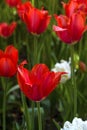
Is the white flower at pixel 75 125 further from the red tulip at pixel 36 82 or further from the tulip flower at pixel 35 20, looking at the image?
the tulip flower at pixel 35 20

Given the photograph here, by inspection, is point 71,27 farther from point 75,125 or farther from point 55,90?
point 55,90

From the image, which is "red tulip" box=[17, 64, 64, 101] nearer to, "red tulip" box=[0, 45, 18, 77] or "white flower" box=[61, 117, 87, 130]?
"white flower" box=[61, 117, 87, 130]

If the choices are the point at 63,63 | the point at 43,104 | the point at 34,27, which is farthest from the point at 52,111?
the point at 34,27

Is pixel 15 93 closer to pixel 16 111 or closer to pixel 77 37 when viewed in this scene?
pixel 16 111

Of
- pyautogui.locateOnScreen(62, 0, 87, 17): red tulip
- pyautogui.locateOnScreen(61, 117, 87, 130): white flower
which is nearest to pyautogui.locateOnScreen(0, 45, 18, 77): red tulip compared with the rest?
pyautogui.locateOnScreen(62, 0, 87, 17): red tulip

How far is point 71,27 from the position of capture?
1.40 metres

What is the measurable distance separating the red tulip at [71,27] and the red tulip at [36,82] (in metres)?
0.23

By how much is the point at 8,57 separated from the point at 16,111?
0.84 metres

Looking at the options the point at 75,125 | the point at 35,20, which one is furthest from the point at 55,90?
the point at 75,125

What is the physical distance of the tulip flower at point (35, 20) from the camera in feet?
5.22

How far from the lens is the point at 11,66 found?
151 centimetres

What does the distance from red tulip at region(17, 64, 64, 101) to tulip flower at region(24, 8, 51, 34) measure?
1.34 feet

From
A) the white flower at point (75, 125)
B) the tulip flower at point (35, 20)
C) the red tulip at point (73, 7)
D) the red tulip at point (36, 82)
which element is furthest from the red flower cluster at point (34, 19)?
the white flower at point (75, 125)

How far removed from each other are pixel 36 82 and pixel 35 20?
0.46 meters
